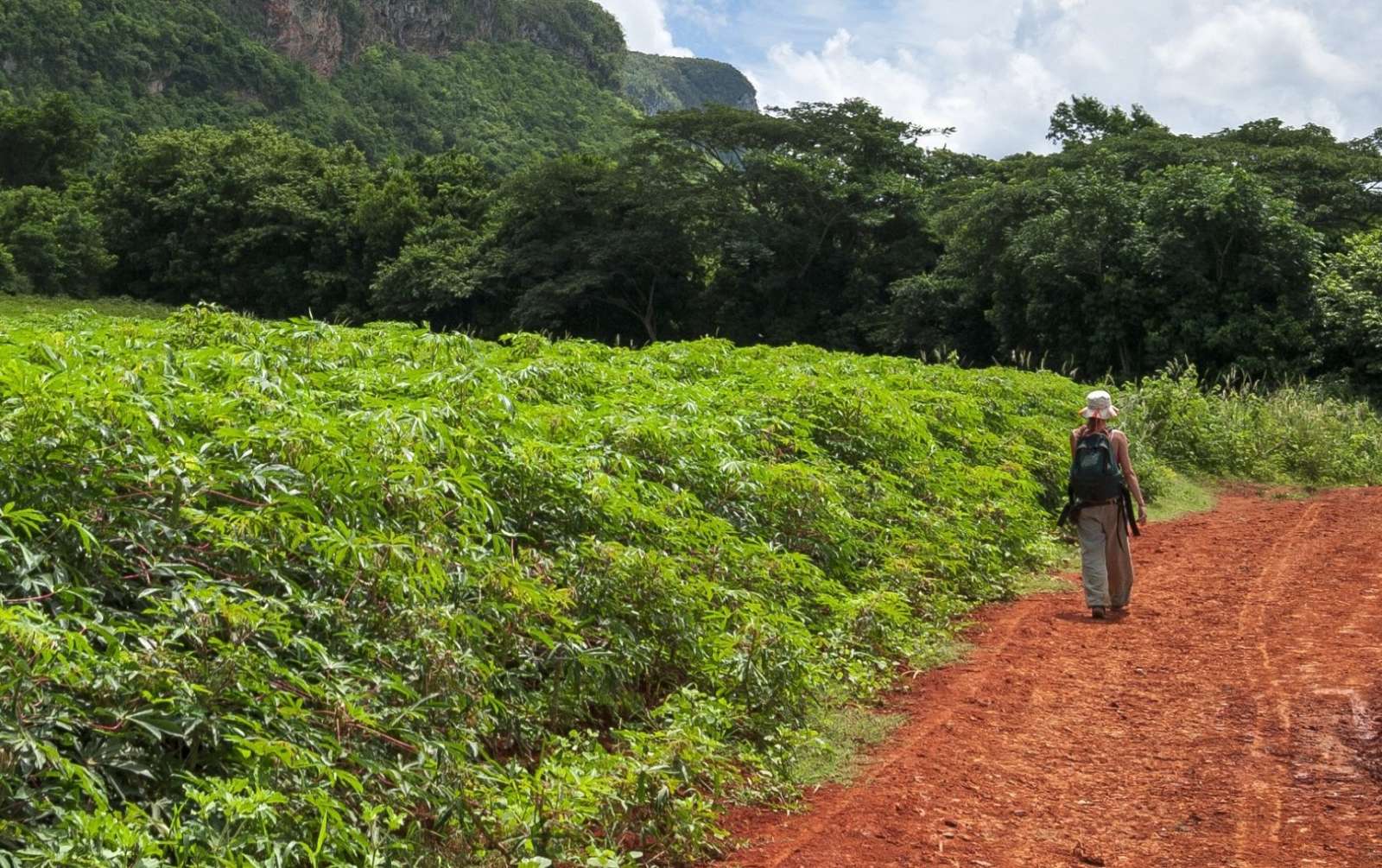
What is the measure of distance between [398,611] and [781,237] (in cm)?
3225

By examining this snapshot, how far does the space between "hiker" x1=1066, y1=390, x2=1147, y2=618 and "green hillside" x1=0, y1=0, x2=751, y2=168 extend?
6259 centimetres

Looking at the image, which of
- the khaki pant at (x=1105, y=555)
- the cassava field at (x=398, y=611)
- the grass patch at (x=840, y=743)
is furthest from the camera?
the khaki pant at (x=1105, y=555)

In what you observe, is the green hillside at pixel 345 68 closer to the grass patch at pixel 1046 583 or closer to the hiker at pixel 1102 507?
the grass patch at pixel 1046 583

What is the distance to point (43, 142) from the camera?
2064 inches

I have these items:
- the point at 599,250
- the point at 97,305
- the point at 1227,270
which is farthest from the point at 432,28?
the point at 1227,270

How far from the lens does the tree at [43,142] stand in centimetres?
5109

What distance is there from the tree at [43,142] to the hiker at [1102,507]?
52839 millimetres

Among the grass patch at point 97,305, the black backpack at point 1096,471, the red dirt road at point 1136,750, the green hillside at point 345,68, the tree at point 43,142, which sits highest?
the green hillside at point 345,68

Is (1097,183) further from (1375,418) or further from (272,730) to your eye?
(272,730)

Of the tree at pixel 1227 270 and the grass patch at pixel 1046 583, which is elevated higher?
the tree at pixel 1227 270

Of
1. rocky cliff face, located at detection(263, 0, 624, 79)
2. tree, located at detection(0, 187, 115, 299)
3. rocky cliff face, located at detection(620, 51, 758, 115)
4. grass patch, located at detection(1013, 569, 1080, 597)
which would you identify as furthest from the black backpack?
rocky cliff face, located at detection(620, 51, 758, 115)

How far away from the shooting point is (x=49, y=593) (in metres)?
3.62

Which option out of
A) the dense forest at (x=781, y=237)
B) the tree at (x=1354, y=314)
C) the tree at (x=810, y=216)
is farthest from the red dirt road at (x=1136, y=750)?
the tree at (x=810, y=216)

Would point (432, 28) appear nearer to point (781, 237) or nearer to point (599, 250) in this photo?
point (599, 250)
